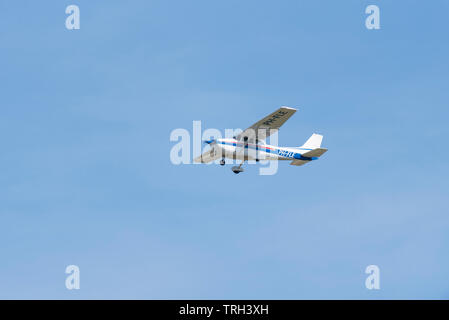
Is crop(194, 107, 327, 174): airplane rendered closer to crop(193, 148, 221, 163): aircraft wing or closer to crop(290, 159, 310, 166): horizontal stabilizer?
crop(290, 159, 310, 166): horizontal stabilizer

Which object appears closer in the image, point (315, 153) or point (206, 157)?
point (315, 153)

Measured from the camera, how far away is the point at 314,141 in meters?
63.1

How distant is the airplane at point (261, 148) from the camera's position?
56.0 metres

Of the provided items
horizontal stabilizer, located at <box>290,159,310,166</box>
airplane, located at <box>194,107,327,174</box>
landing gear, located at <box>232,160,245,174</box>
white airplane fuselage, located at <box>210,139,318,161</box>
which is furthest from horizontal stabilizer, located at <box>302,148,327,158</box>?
landing gear, located at <box>232,160,245,174</box>

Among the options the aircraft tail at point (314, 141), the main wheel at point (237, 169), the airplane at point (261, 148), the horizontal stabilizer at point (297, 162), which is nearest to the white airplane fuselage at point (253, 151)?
the airplane at point (261, 148)

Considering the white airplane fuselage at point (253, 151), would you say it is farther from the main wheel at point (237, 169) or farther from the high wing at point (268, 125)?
the main wheel at point (237, 169)

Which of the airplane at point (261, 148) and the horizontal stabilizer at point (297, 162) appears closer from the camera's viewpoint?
the airplane at point (261, 148)

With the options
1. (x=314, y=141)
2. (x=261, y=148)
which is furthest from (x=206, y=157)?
(x=314, y=141)

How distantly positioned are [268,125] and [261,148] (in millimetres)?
2459

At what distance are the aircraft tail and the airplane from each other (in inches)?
86.2

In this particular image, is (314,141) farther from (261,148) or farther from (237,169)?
(237,169)
